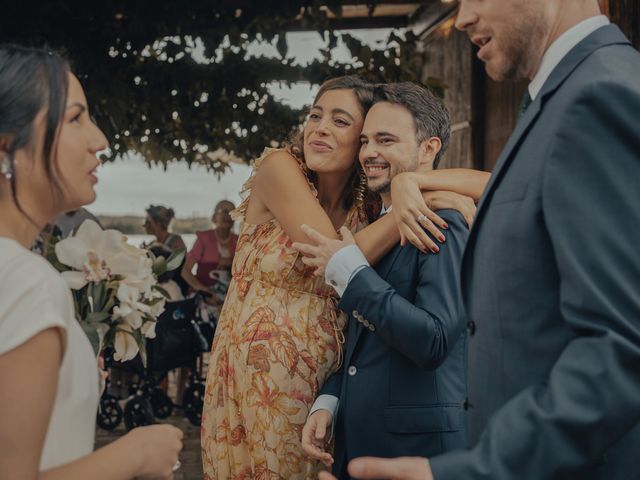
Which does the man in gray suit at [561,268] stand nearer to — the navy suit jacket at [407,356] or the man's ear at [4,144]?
the navy suit jacket at [407,356]

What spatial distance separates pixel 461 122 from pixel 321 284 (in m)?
5.34

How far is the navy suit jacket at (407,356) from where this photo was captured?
2178 mm

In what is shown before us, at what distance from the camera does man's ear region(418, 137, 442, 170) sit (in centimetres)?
257

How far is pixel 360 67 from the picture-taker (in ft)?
A: 20.3

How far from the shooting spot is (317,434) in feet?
7.80

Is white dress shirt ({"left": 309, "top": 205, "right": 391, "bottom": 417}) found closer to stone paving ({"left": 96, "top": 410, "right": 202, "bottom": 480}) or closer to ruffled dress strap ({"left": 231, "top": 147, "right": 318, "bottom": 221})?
ruffled dress strap ({"left": 231, "top": 147, "right": 318, "bottom": 221})

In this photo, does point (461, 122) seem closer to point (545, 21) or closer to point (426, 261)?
point (426, 261)

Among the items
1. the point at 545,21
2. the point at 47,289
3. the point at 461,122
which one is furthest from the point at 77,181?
the point at 461,122

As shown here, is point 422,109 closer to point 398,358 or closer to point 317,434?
point 398,358

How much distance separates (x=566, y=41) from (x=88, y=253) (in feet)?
3.89

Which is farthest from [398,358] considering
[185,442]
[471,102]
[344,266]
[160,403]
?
[160,403]

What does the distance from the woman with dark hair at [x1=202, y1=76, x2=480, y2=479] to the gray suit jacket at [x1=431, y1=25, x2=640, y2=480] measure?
3.38 feet

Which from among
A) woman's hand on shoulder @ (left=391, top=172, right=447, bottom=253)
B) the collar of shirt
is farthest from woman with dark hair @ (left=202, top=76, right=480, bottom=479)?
the collar of shirt

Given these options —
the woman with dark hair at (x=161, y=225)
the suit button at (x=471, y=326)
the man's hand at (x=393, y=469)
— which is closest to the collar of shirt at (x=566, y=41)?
the suit button at (x=471, y=326)
